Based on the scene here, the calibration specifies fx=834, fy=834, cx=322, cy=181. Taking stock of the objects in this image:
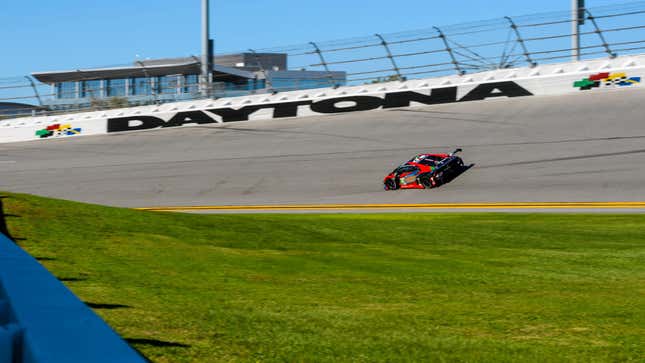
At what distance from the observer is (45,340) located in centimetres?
193

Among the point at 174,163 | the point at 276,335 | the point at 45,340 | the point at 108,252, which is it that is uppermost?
the point at 45,340

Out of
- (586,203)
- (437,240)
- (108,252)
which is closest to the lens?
(108,252)

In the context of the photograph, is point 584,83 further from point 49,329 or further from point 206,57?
point 49,329

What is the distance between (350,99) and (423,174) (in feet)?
41.8

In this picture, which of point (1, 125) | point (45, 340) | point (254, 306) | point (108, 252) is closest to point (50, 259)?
point (108, 252)

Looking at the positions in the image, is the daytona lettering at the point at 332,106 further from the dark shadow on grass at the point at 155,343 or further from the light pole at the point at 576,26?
the dark shadow on grass at the point at 155,343

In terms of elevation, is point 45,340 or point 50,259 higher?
point 45,340

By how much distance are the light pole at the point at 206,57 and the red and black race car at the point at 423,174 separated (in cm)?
1832

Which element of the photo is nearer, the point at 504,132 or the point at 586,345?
the point at 586,345

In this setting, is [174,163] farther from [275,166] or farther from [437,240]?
[437,240]

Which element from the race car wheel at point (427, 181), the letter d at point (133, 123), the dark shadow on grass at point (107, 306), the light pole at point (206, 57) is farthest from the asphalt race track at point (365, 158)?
the dark shadow on grass at point (107, 306)

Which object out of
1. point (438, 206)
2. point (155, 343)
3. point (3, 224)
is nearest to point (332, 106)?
point (438, 206)

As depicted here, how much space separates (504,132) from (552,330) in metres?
22.9

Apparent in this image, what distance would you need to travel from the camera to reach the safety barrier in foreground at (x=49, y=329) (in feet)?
5.85
